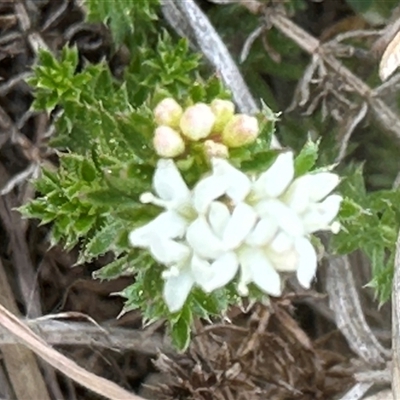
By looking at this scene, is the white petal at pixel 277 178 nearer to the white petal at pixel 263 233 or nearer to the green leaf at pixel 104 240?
the white petal at pixel 263 233

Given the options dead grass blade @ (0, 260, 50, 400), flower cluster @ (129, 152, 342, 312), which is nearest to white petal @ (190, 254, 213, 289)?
flower cluster @ (129, 152, 342, 312)

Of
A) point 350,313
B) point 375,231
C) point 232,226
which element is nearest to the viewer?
point 232,226

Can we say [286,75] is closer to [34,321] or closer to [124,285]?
[124,285]

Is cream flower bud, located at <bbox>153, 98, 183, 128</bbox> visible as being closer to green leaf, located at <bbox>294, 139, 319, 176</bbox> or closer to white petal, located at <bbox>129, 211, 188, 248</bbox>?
white petal, located at <bbox>129, 211, 188, 248</bbox>

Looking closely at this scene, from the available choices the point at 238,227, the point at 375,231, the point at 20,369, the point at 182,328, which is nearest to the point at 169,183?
the point at 238,227

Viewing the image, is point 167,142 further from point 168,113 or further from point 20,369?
point 20,369

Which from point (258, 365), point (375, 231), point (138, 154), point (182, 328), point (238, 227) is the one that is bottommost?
point (258, 365)
